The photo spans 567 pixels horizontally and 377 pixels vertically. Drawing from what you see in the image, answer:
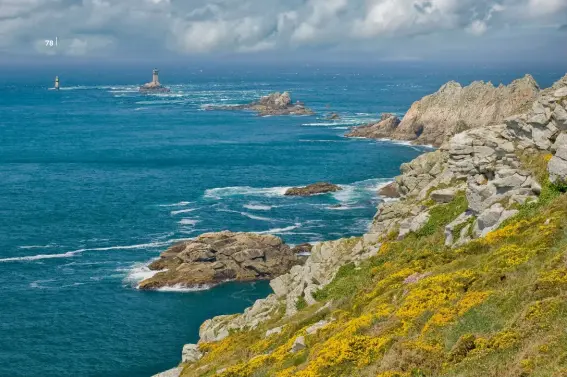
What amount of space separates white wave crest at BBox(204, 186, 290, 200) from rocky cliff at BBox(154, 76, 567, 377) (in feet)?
213

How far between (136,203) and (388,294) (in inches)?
3474

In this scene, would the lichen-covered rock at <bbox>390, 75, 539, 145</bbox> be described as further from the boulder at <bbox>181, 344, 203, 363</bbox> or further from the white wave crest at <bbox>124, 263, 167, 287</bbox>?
the boulder at <bbox>181, 344, 203, 363</bbox>

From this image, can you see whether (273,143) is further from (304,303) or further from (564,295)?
(564,295)

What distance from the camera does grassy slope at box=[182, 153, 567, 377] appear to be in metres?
20.4

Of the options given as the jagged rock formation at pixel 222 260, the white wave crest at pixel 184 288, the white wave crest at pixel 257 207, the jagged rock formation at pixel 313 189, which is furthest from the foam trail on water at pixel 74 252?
the jagged rock formation at pixel 313 189

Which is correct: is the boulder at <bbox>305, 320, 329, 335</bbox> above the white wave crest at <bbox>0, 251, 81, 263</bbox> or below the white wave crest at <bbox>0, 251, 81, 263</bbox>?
above

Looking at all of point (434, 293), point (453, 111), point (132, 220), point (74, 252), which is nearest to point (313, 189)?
point (132, 220)

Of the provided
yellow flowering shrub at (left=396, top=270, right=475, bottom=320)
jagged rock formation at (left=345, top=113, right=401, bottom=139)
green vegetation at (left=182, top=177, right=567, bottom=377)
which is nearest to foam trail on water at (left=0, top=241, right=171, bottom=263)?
green vegetation at (left=182, top=177, right=567, bottom=377)

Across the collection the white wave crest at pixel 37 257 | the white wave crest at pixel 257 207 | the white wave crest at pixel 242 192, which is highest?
the white wave crest at pixel 242 192

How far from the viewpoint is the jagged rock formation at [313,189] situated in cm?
11975

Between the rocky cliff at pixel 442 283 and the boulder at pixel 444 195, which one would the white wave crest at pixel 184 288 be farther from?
the boulder at pixel 444 195

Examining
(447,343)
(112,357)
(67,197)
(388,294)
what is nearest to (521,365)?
(447,343)

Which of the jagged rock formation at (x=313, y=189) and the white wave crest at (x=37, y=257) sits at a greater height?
the jagged rock formation at (x=313, y=189)

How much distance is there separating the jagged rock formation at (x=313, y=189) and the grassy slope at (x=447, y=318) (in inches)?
3113
